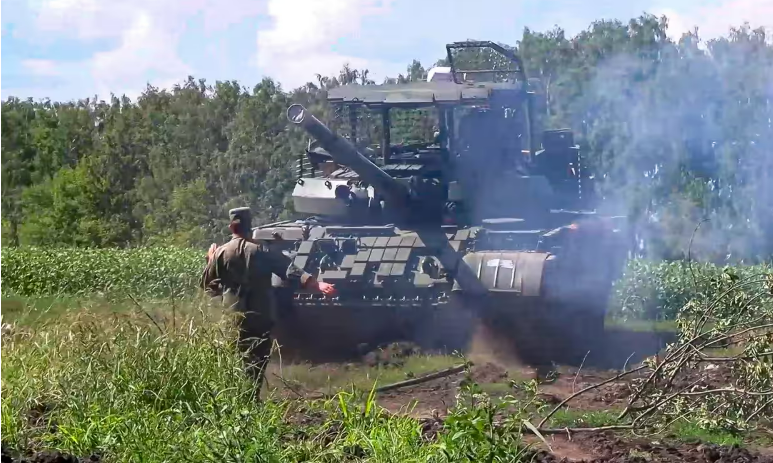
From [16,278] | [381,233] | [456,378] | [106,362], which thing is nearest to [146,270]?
[16,278]

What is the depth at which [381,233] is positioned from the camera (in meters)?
11.4

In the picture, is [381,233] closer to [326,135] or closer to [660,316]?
[326,135]

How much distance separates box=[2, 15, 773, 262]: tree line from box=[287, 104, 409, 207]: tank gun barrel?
3.49 m

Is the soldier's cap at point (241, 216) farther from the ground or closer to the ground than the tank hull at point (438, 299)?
farther from the ground

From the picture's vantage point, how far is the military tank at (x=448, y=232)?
10.8 meters

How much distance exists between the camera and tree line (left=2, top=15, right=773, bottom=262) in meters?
17.8

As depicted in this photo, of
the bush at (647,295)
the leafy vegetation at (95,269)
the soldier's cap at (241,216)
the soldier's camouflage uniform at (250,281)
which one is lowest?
the bush at (647,295)

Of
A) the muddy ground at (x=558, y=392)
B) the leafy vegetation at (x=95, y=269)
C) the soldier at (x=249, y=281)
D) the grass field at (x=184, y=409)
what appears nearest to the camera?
the grass field at (x=184, y=409)

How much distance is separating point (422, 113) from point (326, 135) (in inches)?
58.3

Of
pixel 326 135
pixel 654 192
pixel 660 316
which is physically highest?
pixel 326 135

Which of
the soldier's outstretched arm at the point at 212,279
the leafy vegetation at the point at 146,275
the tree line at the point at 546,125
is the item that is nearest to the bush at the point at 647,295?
the leafy vegetation at the point at 146,275

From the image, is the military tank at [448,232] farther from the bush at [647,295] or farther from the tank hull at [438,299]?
the bush at [647,295]

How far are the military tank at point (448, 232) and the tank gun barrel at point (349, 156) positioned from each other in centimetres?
1

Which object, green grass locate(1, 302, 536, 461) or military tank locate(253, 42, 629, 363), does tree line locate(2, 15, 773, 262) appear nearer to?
military tank locate(253, 42, 629, 363)
